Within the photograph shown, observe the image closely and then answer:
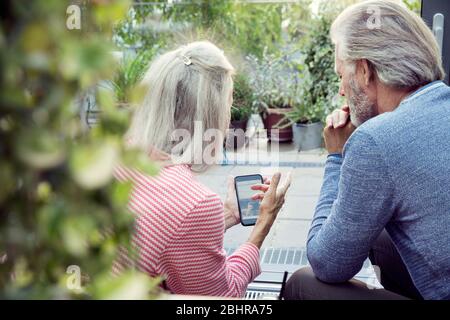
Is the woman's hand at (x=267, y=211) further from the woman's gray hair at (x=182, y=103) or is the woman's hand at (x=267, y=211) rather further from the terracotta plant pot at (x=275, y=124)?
the terracotta plant pot at (x=275, y=124)

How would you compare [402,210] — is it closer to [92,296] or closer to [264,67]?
[92,296]

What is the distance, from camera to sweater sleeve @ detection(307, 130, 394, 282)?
121 cm

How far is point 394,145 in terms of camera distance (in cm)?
120

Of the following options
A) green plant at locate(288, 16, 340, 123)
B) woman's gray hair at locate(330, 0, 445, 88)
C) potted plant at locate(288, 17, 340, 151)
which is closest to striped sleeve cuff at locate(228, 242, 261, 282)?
woman's gray hair at locate(330, 0, 445, 88)

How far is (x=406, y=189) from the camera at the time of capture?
1209 mm

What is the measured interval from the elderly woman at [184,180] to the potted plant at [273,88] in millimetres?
3305

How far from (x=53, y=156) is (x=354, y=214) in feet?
3.06

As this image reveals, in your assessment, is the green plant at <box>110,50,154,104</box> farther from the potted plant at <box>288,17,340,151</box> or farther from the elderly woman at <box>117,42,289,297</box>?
the potted plant at <box>288,17,340,151</box>

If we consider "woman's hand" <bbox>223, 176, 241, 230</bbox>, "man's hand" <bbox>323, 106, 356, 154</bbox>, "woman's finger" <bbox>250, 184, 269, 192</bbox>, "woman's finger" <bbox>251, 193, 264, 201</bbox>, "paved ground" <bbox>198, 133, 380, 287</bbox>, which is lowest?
"paved ground" <bbox>198, 133, 380, 287</bbox>

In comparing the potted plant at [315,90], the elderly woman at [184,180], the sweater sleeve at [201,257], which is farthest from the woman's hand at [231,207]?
the potted plant at [315,90]

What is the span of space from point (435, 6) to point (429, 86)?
1150 millimetres

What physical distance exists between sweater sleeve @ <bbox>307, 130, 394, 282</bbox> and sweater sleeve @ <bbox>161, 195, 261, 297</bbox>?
9.6 inches

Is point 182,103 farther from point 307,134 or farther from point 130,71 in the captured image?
point 307,134
